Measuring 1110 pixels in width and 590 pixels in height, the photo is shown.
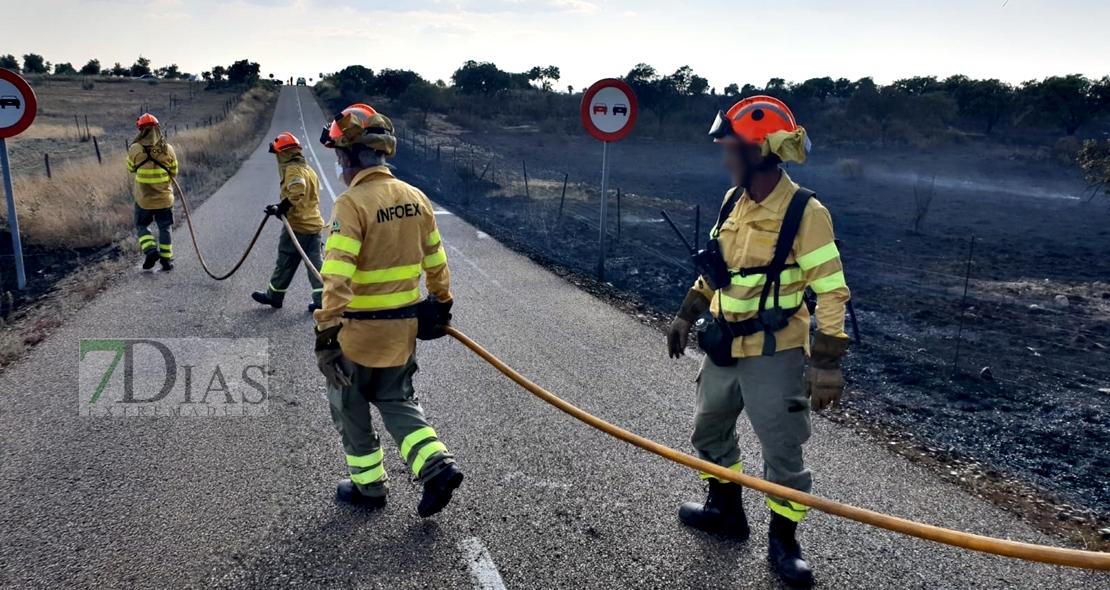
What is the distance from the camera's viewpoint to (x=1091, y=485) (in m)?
4.26

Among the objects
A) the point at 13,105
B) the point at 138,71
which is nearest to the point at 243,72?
the point at 138,71

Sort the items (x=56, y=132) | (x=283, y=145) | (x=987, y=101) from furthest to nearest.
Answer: (x=987, y=101) < (x=56, y=132) < (x=283, y=145)

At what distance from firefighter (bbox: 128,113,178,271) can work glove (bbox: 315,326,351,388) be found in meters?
6.86

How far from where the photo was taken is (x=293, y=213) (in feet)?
24.6

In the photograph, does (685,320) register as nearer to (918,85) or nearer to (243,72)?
(918,85)

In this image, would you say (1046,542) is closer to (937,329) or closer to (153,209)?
(937,329)

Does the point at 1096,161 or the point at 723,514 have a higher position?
the point at 1096,161

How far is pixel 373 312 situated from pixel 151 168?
23.3 ft

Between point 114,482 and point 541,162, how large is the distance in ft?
93.2

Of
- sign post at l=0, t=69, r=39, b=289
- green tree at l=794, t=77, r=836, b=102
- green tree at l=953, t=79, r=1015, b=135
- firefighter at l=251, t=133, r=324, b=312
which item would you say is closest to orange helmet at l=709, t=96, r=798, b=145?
firefighter at l=251, t=133, r=324, b=312

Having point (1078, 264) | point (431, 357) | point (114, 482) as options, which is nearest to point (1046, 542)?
point (431, 357)

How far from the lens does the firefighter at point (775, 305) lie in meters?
3.12

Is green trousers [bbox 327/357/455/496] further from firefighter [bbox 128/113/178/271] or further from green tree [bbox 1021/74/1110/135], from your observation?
green tree [bbox 1021/74/1110/135]

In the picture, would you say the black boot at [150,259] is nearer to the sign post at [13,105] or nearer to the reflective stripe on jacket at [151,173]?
the reflective stripe on jacket at [151,173]
